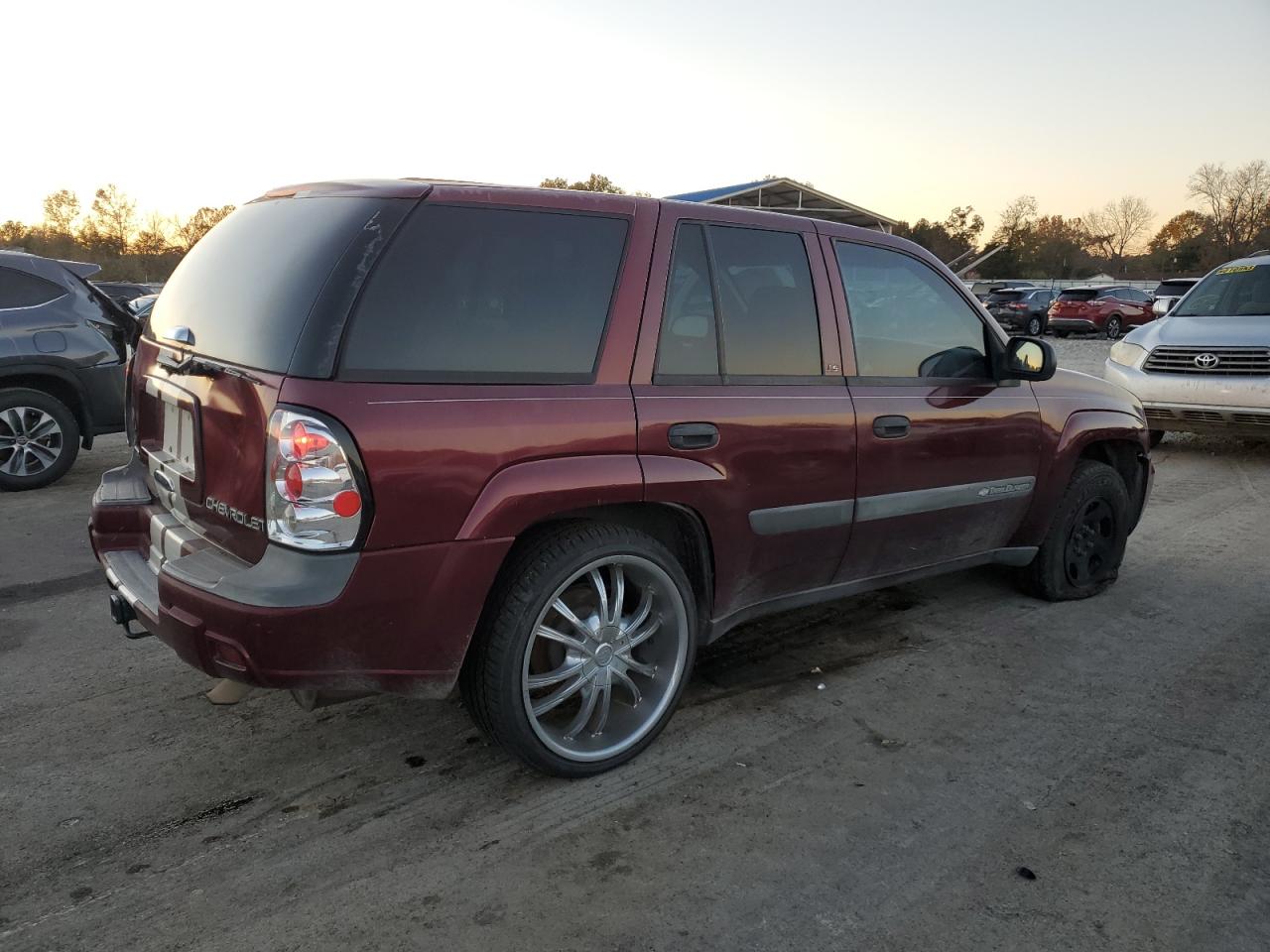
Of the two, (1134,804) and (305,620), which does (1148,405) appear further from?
(305,620)

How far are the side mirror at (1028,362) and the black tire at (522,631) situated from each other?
2107mm

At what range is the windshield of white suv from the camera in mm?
8828

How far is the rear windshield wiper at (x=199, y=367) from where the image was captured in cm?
254

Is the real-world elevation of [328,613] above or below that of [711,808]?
above

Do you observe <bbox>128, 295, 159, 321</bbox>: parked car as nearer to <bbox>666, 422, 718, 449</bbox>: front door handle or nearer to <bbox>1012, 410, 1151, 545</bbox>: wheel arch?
<bbox>666, 422, 718, 449</bbox>: front door handle

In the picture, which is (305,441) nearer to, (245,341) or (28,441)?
(245,341)

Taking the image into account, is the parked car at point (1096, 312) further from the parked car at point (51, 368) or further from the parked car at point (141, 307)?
the parked car at point (51, 368)

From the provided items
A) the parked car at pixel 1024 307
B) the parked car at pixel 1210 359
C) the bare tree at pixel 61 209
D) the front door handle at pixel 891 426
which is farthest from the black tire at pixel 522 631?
the bare tree at pixel 61 209

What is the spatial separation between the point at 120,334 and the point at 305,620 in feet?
20.0

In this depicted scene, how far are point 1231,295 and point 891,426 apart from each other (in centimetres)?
750

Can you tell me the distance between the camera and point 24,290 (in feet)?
22.9

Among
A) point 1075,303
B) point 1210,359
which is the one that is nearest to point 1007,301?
point 1075,303

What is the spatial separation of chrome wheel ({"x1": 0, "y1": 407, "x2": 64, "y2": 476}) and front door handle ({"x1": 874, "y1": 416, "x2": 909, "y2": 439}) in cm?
645

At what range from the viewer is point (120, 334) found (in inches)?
288
